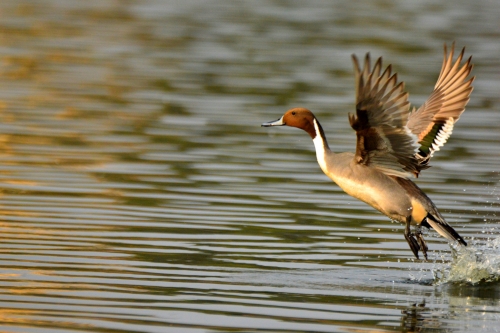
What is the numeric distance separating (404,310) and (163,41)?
21030 mm

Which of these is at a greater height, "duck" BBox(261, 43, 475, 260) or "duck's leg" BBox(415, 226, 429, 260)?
"duck" BBox(261, 43, 475, 260)

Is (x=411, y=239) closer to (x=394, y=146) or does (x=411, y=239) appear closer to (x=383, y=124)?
(x=394, y=146)

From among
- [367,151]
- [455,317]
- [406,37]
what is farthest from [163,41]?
[455,317]

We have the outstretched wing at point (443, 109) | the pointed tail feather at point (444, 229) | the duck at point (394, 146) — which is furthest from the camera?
the outstretched wing at point (443, 109)

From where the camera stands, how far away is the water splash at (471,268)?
953 cm

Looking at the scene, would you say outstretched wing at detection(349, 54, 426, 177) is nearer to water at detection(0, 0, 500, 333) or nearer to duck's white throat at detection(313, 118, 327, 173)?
duck's white throat at detection(313, 118, 327, 173)

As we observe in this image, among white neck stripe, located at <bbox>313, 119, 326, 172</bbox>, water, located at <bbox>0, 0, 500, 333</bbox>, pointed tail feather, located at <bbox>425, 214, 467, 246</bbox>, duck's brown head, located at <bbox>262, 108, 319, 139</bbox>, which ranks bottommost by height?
water, located at <bbox>0, 0, 500, 333</bbox>

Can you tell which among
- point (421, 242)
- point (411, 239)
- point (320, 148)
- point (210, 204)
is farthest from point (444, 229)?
point (210, 204)

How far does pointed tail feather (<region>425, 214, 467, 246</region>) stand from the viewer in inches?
394

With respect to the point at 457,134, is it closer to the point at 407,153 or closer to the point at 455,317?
the point at 407,153

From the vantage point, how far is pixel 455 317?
8.20m

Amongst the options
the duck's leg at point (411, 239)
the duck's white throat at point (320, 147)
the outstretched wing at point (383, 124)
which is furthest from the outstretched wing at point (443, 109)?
the duck's white throat at point (320, 147)

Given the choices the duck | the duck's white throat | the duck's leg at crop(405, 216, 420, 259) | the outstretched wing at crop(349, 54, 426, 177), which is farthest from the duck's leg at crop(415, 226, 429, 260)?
the duck's white throat

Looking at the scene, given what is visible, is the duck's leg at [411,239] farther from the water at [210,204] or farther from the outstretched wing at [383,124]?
the outstretched wing at [383,124]
